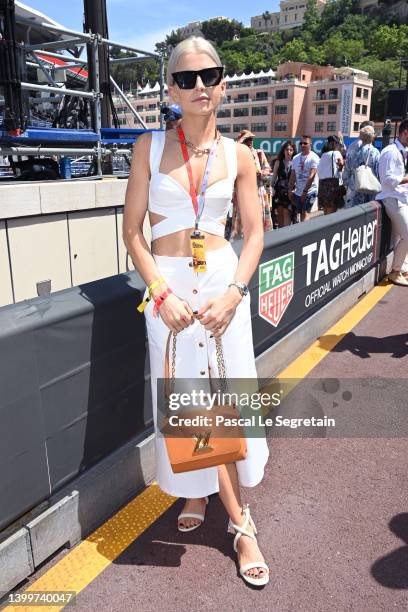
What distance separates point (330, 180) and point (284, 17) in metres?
209

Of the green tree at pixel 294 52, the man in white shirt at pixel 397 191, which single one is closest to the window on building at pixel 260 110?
the green tree at pixel 294 52

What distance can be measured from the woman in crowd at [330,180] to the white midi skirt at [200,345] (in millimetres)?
7594

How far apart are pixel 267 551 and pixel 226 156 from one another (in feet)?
5.90

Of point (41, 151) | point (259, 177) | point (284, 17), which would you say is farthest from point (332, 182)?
point (284, 17)

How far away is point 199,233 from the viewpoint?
1.99 metres

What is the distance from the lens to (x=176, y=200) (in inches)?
80.0

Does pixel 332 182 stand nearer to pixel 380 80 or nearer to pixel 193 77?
pixel 193 77

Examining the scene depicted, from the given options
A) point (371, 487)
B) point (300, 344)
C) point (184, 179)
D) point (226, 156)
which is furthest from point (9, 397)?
point (300, 344)

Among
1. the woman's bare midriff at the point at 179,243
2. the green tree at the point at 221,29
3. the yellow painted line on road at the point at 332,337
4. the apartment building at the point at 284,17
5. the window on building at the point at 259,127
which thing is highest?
the apartment building at the point at 284,17

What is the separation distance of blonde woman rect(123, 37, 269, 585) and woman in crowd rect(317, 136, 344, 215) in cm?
753

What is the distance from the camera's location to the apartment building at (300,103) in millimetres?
97562

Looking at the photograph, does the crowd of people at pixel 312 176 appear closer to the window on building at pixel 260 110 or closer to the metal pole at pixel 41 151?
the metal pole at pixel 41 151

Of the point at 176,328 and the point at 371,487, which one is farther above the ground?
the point at 176,328

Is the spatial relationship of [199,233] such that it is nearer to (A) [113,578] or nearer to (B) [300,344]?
(A) [113,578]
